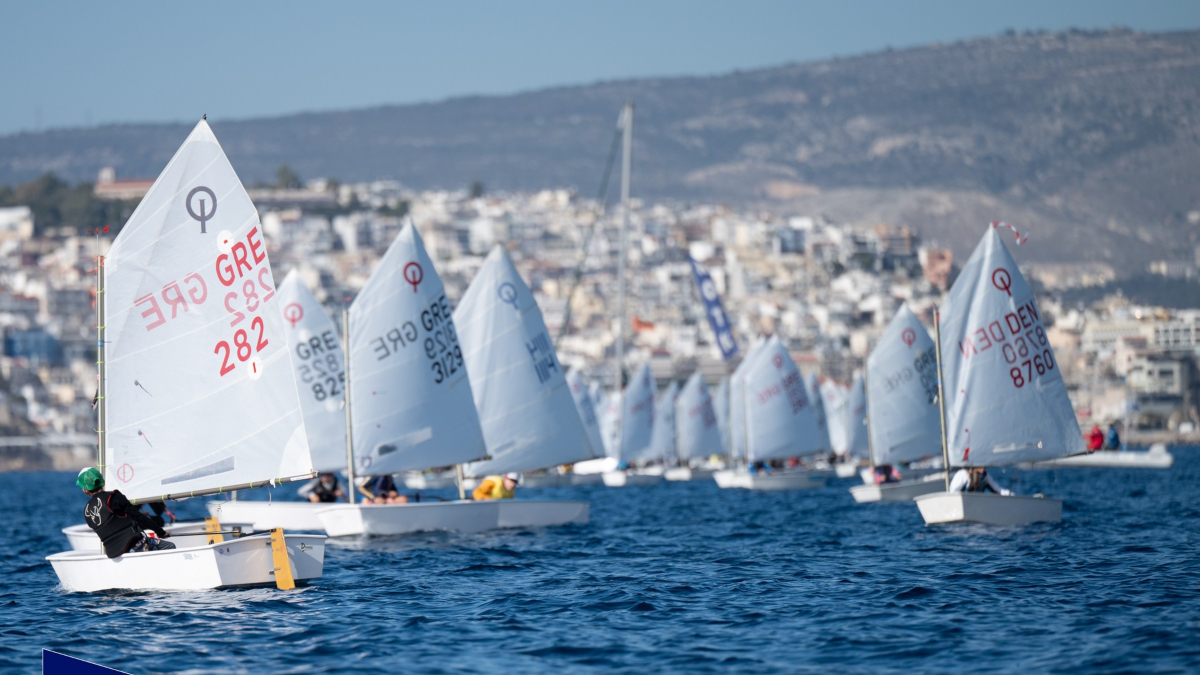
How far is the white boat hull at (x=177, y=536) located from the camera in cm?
1750

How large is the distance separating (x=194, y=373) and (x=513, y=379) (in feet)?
39.2

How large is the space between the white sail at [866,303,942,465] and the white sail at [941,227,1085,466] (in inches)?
487

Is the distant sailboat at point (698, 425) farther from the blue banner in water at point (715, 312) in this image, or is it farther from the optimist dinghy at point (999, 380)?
the optimist dinghy at point (999, 380)

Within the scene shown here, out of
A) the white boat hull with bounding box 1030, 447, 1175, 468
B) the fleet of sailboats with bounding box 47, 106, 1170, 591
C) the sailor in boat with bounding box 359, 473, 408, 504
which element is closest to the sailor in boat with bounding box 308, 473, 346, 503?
the fleet of sailboats with bounding box 47, 106, 1170, 591

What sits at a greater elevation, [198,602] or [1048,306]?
[1048,306]

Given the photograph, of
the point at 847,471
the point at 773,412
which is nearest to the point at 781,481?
the point at 773,412

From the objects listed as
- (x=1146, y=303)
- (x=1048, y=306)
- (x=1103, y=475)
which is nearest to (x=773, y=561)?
(x=1103, y=475)

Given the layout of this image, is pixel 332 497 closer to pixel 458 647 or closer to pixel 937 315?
pixel 937 315

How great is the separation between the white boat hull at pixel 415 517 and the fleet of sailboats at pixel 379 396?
0.04m

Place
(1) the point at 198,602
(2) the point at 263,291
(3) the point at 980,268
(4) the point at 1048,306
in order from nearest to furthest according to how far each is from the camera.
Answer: (1) the point at 198,602 → (2) the point at 263,291 → (3) the point at 980,268 → (4) the point at 1048,306

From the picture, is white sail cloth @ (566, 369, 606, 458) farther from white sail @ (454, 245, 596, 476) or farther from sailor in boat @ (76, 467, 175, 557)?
sailor in boat @ (76, 467, 175, 557)

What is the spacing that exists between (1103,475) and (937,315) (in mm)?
32388

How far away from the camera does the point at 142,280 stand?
16453 mm

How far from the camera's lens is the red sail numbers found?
2528cm
